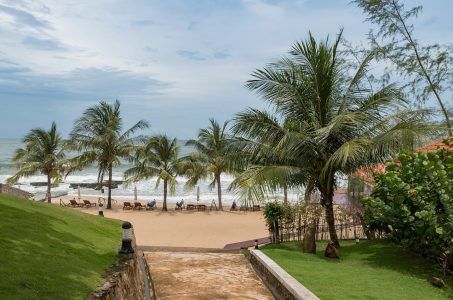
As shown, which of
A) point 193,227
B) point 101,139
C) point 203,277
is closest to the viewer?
point 203,277

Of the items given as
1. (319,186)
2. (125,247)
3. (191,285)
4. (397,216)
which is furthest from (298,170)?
(125,247)

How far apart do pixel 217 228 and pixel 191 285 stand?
12926 millimetres

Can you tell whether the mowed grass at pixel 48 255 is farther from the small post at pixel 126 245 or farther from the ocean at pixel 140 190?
the ocean at pixel 140 190

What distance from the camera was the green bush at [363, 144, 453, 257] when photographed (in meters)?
9.15

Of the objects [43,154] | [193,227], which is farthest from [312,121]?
[43,154]

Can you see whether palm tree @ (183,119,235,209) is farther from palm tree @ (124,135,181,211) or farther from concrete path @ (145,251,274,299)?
concrete path @ (145,251,274,299)

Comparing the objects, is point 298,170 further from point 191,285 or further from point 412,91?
point 412,91

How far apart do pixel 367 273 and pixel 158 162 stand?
22602 mm

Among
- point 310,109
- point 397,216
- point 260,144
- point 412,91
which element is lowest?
point 397,216

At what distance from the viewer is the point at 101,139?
89.9 feet

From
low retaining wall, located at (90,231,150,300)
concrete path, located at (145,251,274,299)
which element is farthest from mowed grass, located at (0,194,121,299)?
concrete path, located at (145,251,274,299)

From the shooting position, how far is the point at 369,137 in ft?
37.9

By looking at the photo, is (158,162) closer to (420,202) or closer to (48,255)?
(420,202)

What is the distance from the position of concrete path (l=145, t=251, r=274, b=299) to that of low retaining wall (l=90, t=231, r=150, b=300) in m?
0.51
